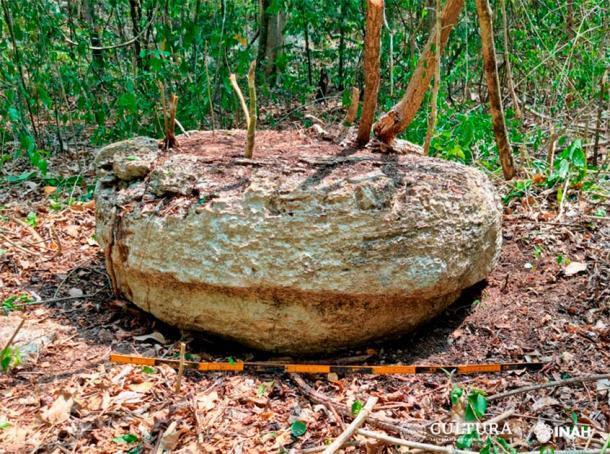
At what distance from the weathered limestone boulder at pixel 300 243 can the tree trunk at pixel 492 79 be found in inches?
23.5

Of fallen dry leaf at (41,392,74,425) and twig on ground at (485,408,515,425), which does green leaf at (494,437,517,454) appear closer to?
twig on ground at (485,408,515,425)

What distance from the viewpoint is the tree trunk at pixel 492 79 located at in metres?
2.99

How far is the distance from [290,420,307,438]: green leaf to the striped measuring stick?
0.32 m

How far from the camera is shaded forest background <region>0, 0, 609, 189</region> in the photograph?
444 centimetres

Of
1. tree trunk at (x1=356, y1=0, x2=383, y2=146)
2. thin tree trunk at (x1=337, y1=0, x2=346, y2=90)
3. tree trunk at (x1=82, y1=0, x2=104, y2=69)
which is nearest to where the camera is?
tree trunk at (x1=356, y1=0, x2=383, y2=146)

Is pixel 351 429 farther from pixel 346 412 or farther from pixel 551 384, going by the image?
pixel 551 384

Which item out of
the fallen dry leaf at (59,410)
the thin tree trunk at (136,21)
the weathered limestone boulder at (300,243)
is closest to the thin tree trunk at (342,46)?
the thin tree trunk at (136,21)

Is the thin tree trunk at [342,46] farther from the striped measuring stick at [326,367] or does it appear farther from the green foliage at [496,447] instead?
the green foliage at [496,447]

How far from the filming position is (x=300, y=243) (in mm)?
2414

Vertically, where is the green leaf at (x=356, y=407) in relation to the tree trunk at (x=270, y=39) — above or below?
below

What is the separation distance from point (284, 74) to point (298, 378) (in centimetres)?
454

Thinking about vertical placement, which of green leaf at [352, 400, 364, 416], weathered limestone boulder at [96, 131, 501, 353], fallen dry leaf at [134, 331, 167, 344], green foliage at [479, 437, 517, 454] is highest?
weathered limestone boulder at [96, 131, 501, 353]

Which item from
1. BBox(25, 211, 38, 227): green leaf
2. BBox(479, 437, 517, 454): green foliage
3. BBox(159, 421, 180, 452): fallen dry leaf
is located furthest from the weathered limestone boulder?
BBox(25, 211, 38, 227): green leaf

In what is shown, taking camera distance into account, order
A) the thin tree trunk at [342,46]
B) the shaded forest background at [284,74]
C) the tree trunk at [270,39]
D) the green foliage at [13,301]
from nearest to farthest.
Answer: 1. the green foliage at [13,301]
2. the shaded forest background at [284,74]
3. the thin tree trunk at [342,46]
4. the tree trunk at [270,39]
